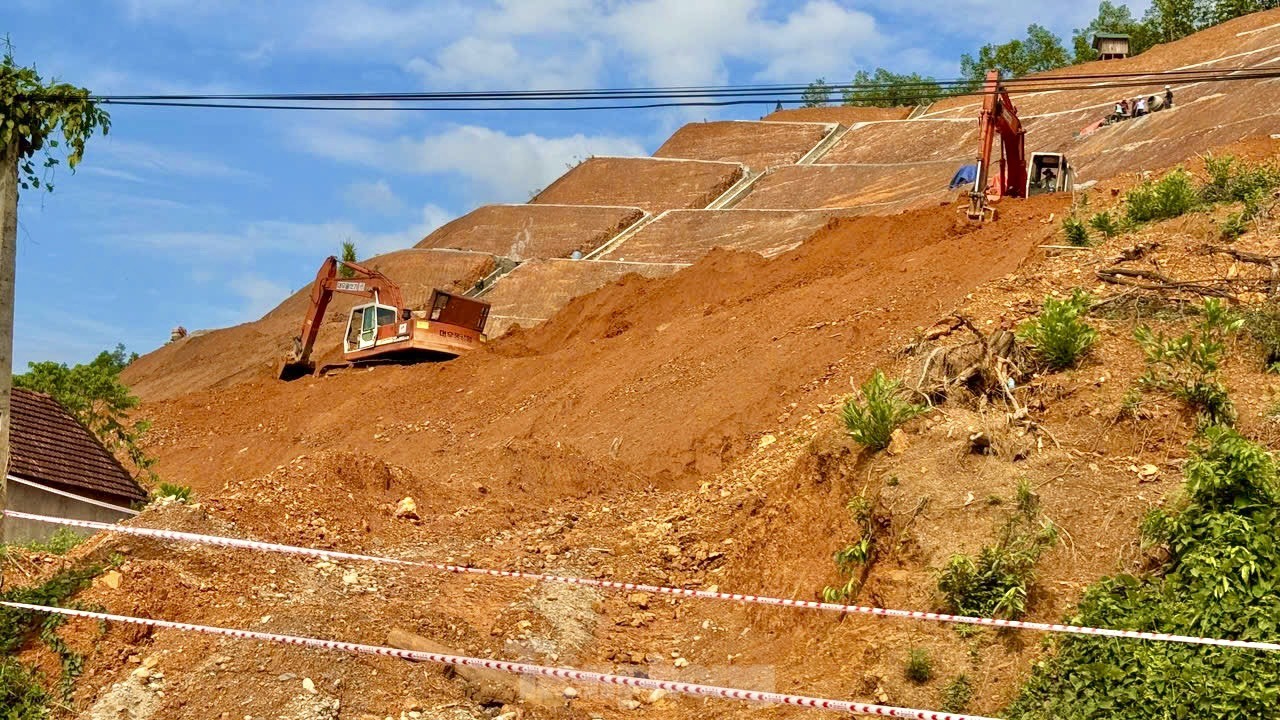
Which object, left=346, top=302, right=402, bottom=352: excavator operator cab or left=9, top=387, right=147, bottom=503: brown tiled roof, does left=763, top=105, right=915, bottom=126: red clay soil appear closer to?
left=346, top=302, right=402, bottom=352: excavator operator cab

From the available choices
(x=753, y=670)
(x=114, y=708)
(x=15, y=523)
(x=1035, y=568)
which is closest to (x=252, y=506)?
(x=114, y=708)

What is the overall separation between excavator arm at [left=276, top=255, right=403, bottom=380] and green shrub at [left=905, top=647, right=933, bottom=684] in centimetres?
2192

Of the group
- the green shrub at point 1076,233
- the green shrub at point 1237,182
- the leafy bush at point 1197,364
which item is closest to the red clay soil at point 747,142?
the green shrub at point 1076,233

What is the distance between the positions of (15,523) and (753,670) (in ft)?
34.0

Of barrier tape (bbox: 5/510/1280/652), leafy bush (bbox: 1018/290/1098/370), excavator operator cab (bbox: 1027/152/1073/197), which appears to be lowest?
barrier tape (bbox: 5/510/1280/652)

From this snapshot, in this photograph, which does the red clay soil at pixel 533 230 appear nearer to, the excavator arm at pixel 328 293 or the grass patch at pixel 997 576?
the excavator arm at pixel 328 293

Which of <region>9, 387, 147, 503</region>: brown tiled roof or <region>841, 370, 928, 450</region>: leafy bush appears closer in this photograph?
Result: <region>841, 370, 928, 450</region>: leafy bush

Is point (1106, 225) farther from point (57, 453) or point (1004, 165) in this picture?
point (57, 453)

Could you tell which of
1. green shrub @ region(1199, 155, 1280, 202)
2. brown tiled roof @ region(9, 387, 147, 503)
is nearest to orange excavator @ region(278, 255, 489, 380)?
brown tiled roof @ region(9, 387, 147, 503)

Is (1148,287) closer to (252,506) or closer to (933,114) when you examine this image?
(252,506)

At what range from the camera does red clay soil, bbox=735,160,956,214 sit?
39.8 meters

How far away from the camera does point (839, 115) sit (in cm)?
6278

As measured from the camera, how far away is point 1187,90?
38781 millimetres

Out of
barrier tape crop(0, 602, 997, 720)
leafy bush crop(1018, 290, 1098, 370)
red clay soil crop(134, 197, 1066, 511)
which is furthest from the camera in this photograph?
red clay soil crop(134, 197, 1066, 511)
